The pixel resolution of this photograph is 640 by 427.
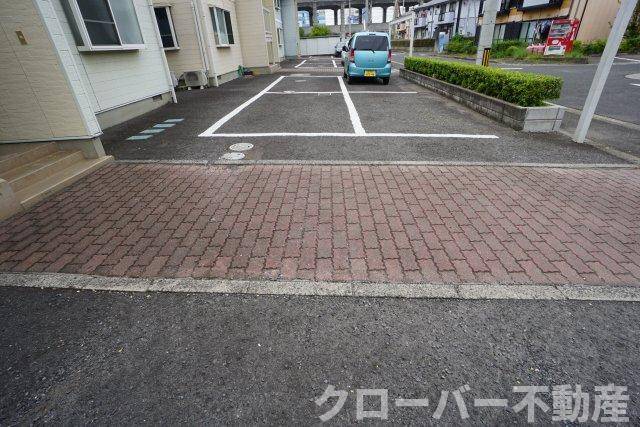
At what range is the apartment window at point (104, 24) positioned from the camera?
6559 mm

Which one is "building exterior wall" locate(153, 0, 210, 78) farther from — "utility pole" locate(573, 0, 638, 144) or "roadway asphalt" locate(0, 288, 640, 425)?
"utility pole" locate(573, 0, 638, 144)

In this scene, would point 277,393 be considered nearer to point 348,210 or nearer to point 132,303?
point 132,303

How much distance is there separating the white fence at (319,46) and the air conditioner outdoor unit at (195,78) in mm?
32635

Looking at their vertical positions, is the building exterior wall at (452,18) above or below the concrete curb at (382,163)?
above

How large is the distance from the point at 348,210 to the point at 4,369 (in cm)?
339

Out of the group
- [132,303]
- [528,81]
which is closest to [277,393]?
[132,303]

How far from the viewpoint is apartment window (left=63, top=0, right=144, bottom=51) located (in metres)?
6.56

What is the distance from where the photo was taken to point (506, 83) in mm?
7348

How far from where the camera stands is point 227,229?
3.62 m

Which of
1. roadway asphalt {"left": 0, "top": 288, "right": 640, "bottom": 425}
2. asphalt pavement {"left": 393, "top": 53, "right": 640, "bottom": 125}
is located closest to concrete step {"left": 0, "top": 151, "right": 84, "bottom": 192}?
roadway asphalt {"left": 0, "top": 288, "right": 640, "bottom": 425}

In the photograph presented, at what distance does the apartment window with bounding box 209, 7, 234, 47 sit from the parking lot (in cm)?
475

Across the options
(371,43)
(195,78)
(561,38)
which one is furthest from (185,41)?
(561,38)

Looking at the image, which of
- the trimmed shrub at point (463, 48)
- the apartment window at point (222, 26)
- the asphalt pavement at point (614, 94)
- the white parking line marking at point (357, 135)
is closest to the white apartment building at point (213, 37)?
the apartment window at point (222, 26)

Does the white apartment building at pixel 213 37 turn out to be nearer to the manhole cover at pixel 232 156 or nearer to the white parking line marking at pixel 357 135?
the white parking line marking at pixel 357 135
